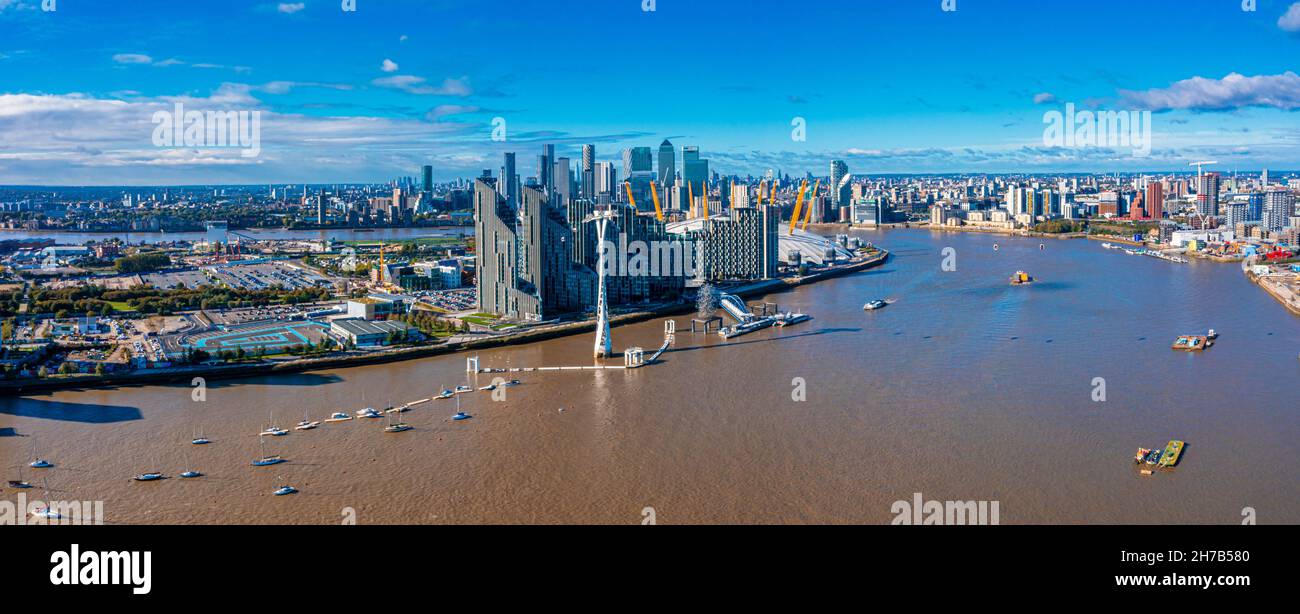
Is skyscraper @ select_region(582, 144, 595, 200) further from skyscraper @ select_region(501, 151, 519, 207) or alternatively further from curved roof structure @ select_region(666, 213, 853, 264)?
curved roof structure @ select_region(666, 213, 853, 264)

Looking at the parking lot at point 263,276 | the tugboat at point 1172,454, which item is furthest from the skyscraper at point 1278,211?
the parking lot at point 263,276

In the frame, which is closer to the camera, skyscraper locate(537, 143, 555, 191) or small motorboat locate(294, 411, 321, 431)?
small motorboat locate(294, 411, 321, 431)

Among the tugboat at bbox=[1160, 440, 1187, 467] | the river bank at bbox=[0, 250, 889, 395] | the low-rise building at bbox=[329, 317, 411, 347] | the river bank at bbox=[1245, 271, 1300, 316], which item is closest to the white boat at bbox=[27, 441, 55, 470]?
the river bank at bbox=[0, 250, 889, 395]

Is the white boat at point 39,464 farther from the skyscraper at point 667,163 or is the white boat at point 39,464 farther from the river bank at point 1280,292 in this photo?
the skyscraper at point 667,163

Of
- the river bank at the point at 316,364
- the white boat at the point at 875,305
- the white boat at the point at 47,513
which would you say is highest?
the white boat at the point at 875,305

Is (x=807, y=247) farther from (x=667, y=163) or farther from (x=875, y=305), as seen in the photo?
(x=667, y=163)

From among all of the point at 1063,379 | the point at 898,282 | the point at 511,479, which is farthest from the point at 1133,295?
the point at 511,479

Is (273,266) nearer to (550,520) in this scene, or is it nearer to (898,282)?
(898,282)
